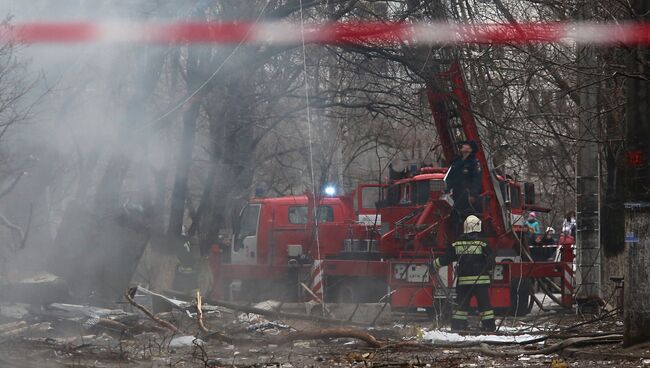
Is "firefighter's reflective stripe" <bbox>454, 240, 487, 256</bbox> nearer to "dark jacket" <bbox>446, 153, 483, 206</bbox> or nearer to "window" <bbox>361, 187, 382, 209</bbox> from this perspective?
"dark jacket" <bbox>446, 153, 483, 206</bbox>

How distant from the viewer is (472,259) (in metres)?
14.9

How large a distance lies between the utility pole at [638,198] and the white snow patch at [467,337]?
5.42 feet

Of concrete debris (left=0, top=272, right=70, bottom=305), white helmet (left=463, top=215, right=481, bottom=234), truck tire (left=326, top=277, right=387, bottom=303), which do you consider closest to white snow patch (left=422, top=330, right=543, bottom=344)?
white helmet (left=463, top=215, right=481, bottom=234)

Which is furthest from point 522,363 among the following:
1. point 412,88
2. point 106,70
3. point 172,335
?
point 106,70

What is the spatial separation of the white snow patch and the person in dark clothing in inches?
102

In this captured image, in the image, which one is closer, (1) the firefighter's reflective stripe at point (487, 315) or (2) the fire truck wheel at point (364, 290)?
(1) the firefighter's reflective stripe at point (487, 315)

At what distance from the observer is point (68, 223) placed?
74.5 feet

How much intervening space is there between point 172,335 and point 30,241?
10453 mm

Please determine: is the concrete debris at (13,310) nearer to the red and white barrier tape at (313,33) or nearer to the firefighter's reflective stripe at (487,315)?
the red and white barrier tape at (313,33)

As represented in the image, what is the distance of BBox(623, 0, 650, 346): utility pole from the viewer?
11.5 meters

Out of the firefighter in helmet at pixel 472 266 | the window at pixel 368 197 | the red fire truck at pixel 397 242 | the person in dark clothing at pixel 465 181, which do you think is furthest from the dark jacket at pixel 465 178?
the window at pixel 368 197

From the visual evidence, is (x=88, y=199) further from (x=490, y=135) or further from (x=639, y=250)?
(x=639, y=250)

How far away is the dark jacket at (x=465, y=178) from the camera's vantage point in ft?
52.5

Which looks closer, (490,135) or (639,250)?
(639,250)
